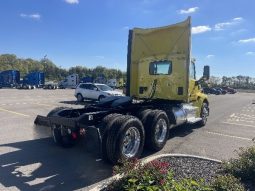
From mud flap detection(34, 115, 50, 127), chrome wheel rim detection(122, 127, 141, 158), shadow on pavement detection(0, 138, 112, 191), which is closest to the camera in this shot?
shadow on pavement detection(0, 138, 112, 191)

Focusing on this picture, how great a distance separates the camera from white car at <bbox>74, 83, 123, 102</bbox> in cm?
2288

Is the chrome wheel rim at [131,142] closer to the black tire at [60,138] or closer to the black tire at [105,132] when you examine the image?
the black tire at [105,132]

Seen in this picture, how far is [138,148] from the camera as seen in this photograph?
6.91 metres

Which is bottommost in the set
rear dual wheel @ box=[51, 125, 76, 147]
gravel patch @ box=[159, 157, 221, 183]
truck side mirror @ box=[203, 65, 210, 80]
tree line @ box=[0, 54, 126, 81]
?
gravel patch @ box=[159, 157, 221, 183]

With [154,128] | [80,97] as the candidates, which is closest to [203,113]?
[154,128]

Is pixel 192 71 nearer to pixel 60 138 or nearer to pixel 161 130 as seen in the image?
pixel 161 130

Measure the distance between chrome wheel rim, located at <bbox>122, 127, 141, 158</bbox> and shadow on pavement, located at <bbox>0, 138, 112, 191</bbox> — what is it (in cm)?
56

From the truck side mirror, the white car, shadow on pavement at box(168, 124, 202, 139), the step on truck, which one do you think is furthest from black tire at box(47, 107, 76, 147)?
the white car

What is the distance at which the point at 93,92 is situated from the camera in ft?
76.7

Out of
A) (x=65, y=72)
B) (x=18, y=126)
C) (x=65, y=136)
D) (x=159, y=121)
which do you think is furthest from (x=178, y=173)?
(x=65, y=72)

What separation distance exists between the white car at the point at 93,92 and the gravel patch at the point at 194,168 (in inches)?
638

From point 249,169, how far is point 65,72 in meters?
98.8

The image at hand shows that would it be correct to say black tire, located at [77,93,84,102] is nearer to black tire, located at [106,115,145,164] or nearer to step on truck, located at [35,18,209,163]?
step on truck, located at [35,18,209,163]

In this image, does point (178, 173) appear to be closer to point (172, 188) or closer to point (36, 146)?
point (172, 188)
